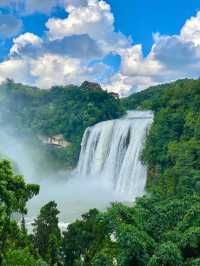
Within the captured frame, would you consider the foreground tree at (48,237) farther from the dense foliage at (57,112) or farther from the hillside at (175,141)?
the dense foliage at (57,112)

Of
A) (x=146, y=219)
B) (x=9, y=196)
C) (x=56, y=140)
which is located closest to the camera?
(x=146, y=219)

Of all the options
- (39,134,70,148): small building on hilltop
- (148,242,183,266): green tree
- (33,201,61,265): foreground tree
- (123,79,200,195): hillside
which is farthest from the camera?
(39,134,70,148): small building on hilltop

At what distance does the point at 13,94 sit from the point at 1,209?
157 feet

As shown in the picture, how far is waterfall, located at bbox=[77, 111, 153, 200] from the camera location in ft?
109

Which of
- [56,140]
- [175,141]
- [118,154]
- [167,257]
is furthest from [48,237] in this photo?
[56,140]

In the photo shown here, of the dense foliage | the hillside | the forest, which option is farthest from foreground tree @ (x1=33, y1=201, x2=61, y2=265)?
the dense foliage

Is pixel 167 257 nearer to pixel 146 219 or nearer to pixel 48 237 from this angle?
pixel 146 219

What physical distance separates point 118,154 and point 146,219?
25.4m

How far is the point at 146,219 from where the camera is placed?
10.8 m

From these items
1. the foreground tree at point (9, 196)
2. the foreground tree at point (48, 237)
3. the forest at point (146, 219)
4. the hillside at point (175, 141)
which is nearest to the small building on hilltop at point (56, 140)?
the hillside at point (175, 141)

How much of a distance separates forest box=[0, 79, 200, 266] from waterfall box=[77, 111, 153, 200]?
4.47ft

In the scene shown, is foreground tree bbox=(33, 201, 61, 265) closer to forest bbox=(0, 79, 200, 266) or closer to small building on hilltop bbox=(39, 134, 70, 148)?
forest bbox=(0, 79, 200, 266)

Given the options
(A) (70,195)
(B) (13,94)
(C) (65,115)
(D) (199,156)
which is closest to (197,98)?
(D) (199,156)

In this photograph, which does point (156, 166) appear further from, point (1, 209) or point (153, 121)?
point (1, 209)
